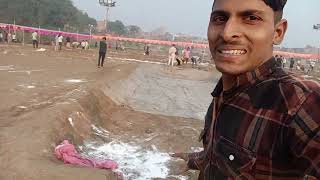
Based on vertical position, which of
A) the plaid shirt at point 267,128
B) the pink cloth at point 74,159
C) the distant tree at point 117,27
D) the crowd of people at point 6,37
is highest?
the distant tree at point 117,27

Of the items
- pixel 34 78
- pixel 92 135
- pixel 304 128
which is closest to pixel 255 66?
pixel 304 128

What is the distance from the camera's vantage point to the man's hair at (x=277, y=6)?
1366mm

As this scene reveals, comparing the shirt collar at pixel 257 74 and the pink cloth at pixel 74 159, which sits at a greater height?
the shirt collar at pixel 257 74

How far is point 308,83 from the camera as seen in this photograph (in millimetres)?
1197

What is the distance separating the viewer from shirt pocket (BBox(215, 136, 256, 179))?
4.17ft

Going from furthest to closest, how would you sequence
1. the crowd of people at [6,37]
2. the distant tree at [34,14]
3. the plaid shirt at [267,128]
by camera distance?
1. the distant tree at [34,14]
2. the crowd of people at [6,37]
3. the plaid shirt at [267,128]

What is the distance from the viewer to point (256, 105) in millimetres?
1295

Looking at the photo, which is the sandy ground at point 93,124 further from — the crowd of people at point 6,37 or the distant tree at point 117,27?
the distant tree at point 117,27

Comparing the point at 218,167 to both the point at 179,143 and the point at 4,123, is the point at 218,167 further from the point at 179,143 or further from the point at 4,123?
the point at 179,143

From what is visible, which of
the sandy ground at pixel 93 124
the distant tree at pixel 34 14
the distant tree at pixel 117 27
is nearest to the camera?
the sandy ground at pixel 93 124

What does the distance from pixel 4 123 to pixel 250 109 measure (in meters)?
6.26

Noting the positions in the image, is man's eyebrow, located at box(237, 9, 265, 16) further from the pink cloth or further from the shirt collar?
the pink cloth

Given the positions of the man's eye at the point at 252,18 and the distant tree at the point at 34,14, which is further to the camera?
the distant tree at the point at 34,14

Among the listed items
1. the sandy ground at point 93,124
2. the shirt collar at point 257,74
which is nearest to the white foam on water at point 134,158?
the sandy ground at point 93,124
